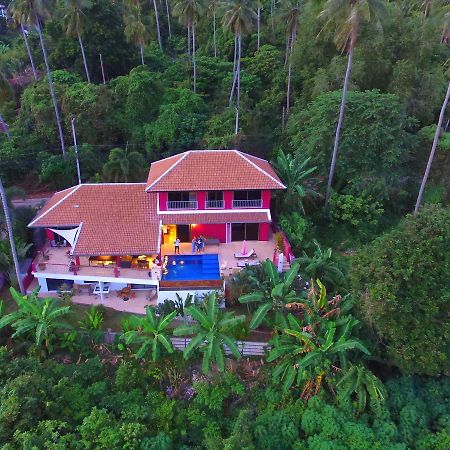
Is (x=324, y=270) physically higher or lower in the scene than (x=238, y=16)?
lower

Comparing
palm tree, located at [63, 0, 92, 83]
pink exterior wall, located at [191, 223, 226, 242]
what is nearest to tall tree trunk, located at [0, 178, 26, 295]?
pink exterior wall, located at [191, 223, 226, 242]

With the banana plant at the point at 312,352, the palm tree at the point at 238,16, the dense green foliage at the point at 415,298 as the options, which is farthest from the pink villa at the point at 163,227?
the palm tree at the point at 238,16

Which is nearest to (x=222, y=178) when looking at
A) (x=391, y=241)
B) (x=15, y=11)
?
(x=391, y=241)

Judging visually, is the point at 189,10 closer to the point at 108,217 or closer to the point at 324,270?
the point at 108,217

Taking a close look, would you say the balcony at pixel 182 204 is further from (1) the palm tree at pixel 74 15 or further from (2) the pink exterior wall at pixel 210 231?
(1) the palm tree at pixel 74 15

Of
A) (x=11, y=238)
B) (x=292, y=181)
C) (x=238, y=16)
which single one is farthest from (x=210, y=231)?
(x=238, y=16)

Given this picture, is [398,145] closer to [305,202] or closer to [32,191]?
[305,202]
